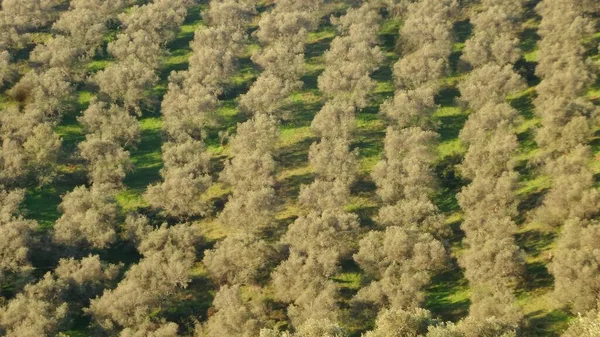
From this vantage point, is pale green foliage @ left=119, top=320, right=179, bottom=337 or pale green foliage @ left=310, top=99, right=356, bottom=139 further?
pale green foliage @ left=310, top=99, right=356, bottom=139

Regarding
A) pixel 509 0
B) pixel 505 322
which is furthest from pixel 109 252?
pixel 509 0

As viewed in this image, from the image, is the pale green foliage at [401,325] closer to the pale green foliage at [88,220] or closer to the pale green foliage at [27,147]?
the pale green foliage at [88,220]

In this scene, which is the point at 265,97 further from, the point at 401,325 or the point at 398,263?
the point at 401,325

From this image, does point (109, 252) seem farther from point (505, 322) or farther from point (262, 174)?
point (505, 322)

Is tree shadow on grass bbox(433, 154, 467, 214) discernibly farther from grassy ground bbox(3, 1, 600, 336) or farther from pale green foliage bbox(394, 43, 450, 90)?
pale green foliage bbox(394, 43, 450, 90)

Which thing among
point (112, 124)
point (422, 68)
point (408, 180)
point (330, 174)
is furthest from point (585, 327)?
point (112, 124)

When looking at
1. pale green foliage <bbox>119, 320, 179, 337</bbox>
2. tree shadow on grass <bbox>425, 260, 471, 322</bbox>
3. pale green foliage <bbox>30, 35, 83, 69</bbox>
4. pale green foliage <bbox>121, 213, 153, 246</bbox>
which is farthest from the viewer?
pale green foliage <bbox>30, 35, 83, 69</bbox>

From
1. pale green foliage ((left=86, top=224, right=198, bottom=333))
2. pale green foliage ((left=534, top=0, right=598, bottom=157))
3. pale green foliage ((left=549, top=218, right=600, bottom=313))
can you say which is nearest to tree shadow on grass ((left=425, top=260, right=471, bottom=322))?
pale green foliage ((left=549, top=218, right=600, bottom=313))
